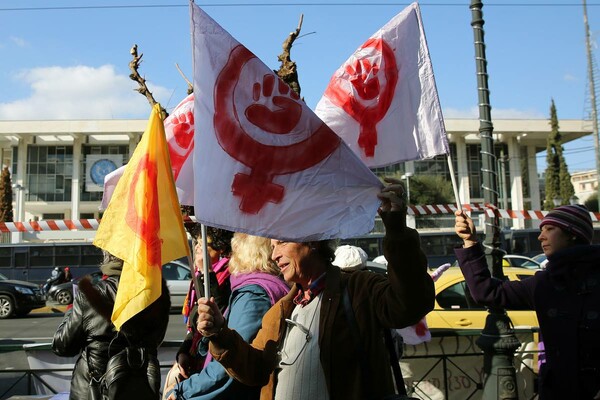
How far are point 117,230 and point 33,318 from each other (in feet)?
60.0

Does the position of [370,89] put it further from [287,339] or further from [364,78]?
[287,339]

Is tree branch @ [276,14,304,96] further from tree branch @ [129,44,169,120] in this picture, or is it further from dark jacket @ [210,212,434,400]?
dark jacket @ [210,212,434,400]

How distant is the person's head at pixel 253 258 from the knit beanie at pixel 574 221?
1.52m

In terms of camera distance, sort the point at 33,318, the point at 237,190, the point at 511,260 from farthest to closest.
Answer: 1. the point at 511,260
2. the point at 33,318
3. the point at 237,190

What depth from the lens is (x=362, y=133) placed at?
3475 mm

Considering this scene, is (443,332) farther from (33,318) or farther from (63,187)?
(63,187)

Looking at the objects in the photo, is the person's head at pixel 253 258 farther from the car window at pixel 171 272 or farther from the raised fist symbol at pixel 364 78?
the car window at pixel 171 272

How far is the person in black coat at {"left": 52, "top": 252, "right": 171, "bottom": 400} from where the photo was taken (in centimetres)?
325

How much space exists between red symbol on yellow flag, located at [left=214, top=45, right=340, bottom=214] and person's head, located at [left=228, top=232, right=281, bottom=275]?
2.06 feet

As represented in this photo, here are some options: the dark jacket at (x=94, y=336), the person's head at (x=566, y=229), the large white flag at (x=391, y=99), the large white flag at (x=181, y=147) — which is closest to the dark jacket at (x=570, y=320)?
the person's head at (x=566, y=229)

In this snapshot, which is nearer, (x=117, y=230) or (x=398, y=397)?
(x=398, y=397)

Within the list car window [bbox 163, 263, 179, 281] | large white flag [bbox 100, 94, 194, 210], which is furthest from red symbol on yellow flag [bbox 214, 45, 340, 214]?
car window [bbox 163, 263, 179, 281]

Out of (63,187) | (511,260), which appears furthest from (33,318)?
(63,187)

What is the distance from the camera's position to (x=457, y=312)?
788 cm
